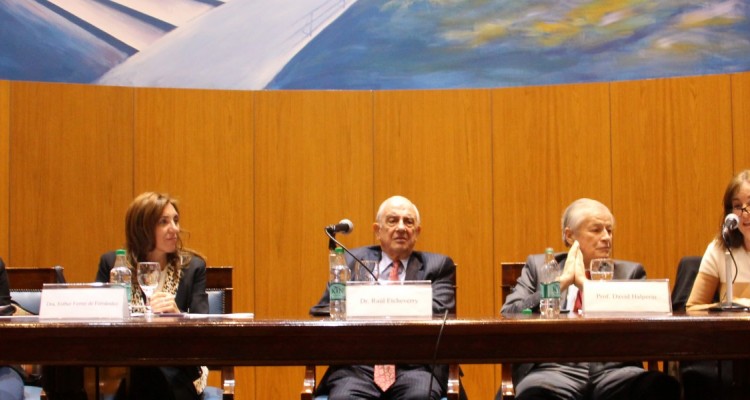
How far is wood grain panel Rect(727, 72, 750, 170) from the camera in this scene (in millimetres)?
4832

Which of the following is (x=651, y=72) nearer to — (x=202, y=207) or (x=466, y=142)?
(x=466, y=142)

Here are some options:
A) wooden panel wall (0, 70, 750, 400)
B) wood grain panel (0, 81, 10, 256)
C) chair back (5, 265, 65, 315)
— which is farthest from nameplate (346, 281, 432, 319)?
wood grain panel (0, 81, 10, 256)

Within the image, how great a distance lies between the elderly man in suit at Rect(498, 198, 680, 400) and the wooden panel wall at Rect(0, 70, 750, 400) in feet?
4.51

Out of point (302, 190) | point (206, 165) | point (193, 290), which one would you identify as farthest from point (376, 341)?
point (206, 165)

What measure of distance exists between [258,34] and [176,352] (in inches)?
161

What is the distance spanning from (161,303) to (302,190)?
218 centimetres

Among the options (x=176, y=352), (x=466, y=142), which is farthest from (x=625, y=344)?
(x=466, y=142)

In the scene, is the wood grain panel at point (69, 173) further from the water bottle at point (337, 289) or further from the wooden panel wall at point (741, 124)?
the wooden panel wall at point (741, 124)

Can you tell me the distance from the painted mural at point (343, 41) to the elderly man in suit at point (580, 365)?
2.48 m

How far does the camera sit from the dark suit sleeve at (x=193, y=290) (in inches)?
144

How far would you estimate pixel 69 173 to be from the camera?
201 inches

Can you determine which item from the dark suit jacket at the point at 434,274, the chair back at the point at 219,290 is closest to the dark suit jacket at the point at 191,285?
the chair back at the point at 219,290

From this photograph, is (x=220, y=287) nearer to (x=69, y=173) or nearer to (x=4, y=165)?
(x=69, y=173)

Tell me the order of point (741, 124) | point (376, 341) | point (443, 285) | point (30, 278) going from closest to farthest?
point (376, 341) → point (443, 285) → point (30, 278) → point (741, 124)
